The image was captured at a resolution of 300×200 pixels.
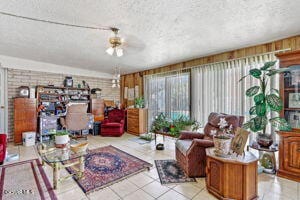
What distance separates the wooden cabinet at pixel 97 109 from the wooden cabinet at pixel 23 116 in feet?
5.56

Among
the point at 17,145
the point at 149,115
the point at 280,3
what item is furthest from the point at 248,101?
the point at 17,145

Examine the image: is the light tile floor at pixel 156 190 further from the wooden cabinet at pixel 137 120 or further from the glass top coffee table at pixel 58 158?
the wooden cabinet at pixel 137 120

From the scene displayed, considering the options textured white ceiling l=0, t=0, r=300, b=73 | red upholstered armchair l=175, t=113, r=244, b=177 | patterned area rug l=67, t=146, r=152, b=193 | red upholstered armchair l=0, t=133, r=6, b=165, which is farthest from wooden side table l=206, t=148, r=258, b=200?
red upholstered armchair l=0, t=133, r=6, b=165

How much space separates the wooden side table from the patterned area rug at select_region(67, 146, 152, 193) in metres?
1.29

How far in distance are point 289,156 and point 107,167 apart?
290cm

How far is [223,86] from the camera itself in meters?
3.63

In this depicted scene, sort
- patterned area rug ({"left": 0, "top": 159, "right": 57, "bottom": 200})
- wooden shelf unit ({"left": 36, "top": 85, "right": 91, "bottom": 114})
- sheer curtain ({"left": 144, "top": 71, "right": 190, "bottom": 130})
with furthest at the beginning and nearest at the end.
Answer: wooden shelf unit ({"left": 36, "top": 85, "right": 91, "bottom": 114}), sheer curtain ({"left": 144, "top": 71, "right": 190, "bottom": 130}), patterned area rug ({"left": 0, "top": 159, "right": 57, "bottom": 200})

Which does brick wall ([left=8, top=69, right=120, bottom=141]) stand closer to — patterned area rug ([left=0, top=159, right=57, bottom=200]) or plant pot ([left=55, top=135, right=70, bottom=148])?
patterned area rug ([left=0, top=159, right=57, bottom=200])

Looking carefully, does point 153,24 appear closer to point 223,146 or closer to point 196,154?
point 223,146

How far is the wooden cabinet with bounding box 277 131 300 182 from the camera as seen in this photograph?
7.37 feet

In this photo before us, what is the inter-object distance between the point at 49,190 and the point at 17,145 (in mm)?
2944

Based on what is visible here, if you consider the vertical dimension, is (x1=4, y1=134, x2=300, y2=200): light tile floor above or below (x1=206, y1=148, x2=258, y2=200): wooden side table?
below

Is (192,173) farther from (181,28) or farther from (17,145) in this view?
(17,145)

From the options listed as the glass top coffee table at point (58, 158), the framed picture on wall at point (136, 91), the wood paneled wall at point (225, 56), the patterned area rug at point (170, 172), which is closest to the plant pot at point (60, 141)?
the glass top coffee table at point (58, 158)
